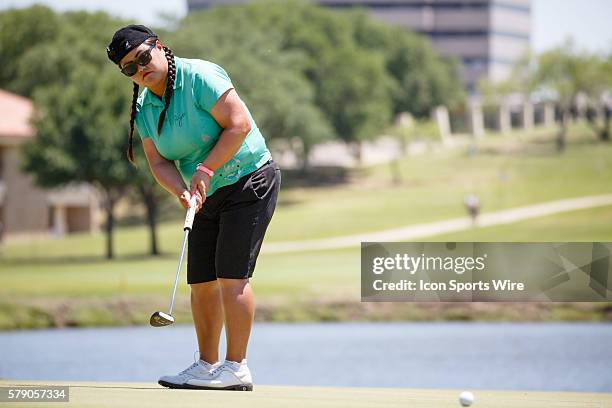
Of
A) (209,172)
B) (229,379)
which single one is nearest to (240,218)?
(209,172)

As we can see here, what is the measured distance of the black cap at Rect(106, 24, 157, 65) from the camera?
Answer: 22.1 ft

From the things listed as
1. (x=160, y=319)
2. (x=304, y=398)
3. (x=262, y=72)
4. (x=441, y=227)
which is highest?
(x=160, y=319)

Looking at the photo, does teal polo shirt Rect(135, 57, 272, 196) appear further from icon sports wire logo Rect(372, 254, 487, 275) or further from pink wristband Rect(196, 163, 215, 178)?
icon sports wire logo Rect(372, 254, 487, 275)

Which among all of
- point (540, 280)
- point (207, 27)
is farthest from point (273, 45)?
point (540, 280)

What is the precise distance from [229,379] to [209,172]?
3.59 feet

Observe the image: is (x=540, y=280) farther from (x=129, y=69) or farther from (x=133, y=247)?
(x=133, y=247)

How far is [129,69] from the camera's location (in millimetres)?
6789

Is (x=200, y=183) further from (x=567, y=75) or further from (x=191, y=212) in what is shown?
(x=567, y=75)

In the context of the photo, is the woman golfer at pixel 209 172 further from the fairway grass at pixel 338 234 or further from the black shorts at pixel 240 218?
the fairway grass at pixel 338 234

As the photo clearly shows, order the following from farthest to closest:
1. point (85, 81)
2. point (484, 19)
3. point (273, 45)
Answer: point (484, 19) → point (273, 45) → point (85, 81)

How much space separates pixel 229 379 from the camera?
6.91 metres

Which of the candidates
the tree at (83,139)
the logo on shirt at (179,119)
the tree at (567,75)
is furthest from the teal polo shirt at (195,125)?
the tree at (567,75)

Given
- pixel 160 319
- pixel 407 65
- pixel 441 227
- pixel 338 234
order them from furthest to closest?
pixel 407 65 < pixel 441 227 < pixel 338 234 < pixel 160 319

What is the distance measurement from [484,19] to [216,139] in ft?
500
